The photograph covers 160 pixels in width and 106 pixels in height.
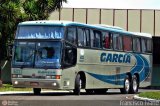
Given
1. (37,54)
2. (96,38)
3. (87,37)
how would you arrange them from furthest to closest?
(96,38) < (87,37) < (37,54)

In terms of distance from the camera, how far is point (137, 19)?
55.6m

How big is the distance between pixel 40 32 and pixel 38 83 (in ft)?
7.77

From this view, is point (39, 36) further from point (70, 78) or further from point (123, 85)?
point (123, 85)

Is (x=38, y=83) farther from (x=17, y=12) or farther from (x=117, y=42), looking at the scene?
(x=17, y=12)

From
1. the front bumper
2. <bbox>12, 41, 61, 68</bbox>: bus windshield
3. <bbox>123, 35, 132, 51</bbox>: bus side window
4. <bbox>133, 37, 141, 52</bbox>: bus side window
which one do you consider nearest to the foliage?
<bbox>133, 37, 141, 52</bbox>: bus side window

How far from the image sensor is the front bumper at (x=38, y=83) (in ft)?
88.2

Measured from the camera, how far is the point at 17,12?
40.9 m

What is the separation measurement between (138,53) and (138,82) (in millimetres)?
1796

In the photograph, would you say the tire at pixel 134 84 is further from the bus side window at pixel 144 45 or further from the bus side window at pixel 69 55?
the bus side window at pixel 69 55

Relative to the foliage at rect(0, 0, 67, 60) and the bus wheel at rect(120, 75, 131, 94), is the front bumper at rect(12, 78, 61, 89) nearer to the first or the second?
the bus wheel at rect(120, 75, 131, 94)

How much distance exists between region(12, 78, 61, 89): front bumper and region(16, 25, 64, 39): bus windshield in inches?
78.3

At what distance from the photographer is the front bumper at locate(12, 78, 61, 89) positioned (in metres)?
26.9

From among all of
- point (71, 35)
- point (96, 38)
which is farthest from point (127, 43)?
point (71, 35)

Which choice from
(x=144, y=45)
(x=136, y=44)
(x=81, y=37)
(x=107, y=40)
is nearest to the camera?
(x=81, y=37)
